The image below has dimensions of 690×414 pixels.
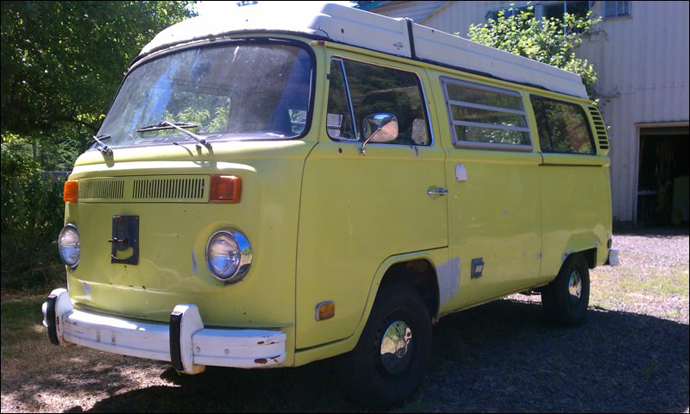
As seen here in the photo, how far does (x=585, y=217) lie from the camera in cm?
667

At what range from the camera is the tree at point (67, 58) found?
764cm

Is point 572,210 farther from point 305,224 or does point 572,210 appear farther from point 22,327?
point 22,327

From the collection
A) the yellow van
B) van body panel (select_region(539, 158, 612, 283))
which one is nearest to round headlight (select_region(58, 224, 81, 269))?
the yellow van

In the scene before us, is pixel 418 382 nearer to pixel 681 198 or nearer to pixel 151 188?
pixel 151 188

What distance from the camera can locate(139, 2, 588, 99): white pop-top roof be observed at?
13.1 ft

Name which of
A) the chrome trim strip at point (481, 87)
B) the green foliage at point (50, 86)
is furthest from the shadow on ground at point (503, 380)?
the green foliage at point (50, 86)

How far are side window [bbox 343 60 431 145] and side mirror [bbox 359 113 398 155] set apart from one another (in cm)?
6

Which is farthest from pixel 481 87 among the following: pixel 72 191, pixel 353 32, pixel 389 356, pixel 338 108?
pixel 72 191

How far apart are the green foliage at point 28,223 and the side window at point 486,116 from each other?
5723 mm

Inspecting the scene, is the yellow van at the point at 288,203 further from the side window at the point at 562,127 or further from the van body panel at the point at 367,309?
the side window at the point at 562,127

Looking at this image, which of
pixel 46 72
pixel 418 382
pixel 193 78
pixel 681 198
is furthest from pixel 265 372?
pixel 681 198

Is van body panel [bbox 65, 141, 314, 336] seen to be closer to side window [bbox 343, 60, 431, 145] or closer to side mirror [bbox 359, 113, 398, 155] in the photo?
side mirror [bbox 359, 113, 398, 155]

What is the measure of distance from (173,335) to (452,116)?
8.93 feet

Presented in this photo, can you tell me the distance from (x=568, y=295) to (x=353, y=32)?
12.6 feet
